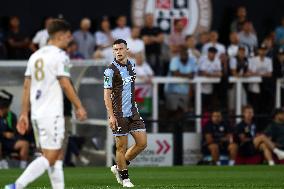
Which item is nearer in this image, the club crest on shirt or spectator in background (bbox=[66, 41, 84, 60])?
spectator in background (bbox=[66, 41, 84, 60])

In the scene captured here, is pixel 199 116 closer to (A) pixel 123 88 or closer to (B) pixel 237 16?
(B) pixel 237 16

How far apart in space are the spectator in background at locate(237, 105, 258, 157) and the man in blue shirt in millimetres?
6926

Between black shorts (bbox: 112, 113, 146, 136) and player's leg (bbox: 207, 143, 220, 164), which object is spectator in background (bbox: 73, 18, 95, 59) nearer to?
player's leg (bbox: 207, 143, 220, 164)

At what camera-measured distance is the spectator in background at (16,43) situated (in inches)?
882

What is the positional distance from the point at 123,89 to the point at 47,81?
13.1 ft

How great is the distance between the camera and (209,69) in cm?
2322

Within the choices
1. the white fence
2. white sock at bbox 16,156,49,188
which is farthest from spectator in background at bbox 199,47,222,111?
white sock at bbox 16,156,49,188

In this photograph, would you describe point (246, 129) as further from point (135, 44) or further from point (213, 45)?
point (135, 44)

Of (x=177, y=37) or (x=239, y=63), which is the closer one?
(x=239, y=63)

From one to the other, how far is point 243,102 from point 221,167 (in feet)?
12.0

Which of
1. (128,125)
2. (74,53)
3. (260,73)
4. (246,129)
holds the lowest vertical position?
(246,129)

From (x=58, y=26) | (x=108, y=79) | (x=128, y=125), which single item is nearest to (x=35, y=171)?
(x=58, y=26)

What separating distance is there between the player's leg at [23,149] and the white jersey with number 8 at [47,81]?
371 inches

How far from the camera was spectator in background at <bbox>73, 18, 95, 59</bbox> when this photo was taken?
22844 mm
